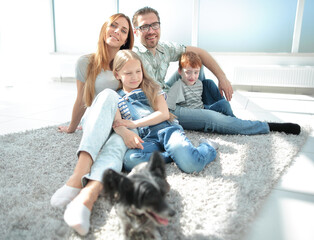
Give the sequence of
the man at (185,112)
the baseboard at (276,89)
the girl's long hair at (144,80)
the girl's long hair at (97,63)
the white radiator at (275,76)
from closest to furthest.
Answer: the girl's long hair at (144,80), the girl's long hair at (97,63), the man at (185,112), the white radiator at (275,76), the baseboard at (276,89)

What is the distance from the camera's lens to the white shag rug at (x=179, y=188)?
0.84m

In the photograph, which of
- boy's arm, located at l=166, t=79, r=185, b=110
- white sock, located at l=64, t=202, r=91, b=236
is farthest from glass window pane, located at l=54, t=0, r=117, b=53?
white sock, located at l=64, t=202, r=91, b=236

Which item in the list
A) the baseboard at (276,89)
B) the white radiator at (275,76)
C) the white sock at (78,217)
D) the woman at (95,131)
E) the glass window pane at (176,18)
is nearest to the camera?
the white sock at (78,217)

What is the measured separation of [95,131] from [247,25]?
3814mm

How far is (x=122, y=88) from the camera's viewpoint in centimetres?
157

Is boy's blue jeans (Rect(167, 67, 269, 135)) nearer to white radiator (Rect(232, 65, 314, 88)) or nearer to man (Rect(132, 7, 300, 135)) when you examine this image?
man (Rect(132, 7, 300, 135))

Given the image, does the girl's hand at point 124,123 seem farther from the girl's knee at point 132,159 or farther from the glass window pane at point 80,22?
the glass window pane at point 80,22

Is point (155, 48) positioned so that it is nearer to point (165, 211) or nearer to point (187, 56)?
point (187, 56)

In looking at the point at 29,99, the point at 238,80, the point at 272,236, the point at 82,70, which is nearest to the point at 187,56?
the point at 82,70

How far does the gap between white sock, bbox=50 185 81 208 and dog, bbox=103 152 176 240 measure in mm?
283

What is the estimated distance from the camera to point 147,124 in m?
1.34

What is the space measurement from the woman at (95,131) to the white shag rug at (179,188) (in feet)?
0.17

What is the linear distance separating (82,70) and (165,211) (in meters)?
1.21

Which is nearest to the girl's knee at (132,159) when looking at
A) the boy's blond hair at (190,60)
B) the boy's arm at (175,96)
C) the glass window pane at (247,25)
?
the boy's arm at (175,96)
